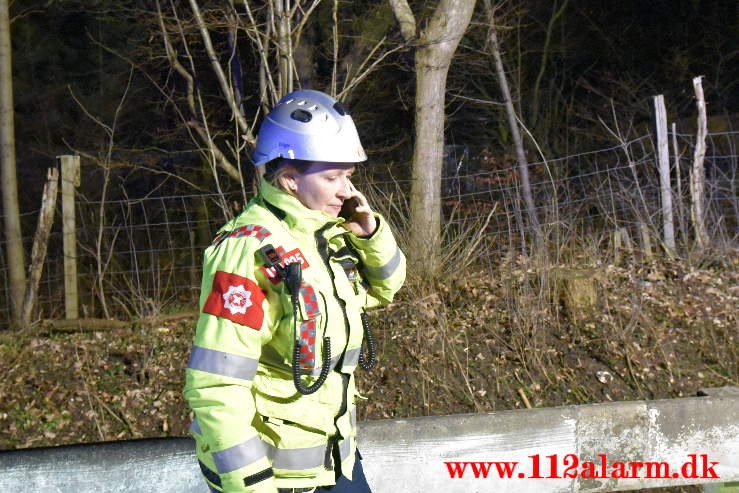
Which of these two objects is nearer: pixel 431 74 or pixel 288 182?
pixel 288 182

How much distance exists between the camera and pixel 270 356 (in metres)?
2.27

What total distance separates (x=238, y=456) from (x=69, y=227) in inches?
221

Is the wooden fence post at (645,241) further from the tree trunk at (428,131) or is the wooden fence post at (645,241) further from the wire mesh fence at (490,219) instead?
the tree trunk at (428,131)

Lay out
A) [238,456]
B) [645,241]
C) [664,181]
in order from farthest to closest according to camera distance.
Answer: [664,181] < [645,241] < [238,456]

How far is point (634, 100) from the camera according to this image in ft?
54.2

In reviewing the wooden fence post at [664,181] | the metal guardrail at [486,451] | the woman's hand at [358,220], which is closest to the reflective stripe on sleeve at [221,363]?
the woman's hand at [358,220]

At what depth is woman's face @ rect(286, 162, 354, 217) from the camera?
2.37 meters

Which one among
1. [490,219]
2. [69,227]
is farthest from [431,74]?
[69,227]

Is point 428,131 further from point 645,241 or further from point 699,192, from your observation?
point 699,192

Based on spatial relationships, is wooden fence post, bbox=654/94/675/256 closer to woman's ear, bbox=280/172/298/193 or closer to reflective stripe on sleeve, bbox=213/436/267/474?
woman's ear, bbox=280/172/298/193

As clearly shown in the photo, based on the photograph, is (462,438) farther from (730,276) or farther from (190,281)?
(190,281)

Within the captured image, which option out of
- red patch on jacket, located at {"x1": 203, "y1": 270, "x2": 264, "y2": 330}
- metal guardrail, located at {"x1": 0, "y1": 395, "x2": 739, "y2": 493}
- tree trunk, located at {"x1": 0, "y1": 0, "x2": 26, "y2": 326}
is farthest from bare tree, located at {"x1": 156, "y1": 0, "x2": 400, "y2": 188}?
red patch on jacket, located at {"x1": 203, "y1": 270, "x2": 264, "y2": 330}

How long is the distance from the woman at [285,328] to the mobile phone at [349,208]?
0.06m

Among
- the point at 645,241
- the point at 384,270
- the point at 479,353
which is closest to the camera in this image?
the point at 384,270
